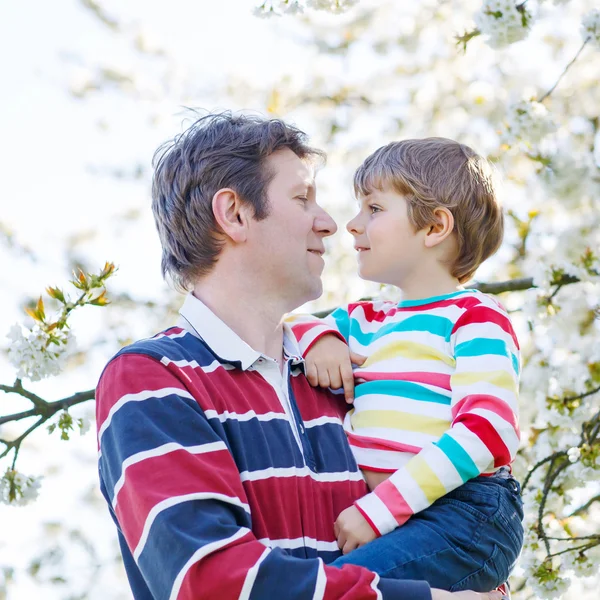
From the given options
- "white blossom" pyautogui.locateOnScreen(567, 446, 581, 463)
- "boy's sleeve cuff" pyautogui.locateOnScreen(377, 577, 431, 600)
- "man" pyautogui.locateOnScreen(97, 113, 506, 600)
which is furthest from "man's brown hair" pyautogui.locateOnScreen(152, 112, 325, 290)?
"white blossom" pyautogui.locateOnScreen(567, 446, 581, 463)

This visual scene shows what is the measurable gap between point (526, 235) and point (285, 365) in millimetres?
3108

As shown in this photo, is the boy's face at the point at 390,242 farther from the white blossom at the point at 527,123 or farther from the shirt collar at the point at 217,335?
the white blossom at the point at 527,123

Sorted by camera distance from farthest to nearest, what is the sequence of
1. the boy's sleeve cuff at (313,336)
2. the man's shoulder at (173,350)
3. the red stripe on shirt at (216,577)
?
the boy's sleeve cuff at (313,336) < the man's shoulder at (173,350) < the red stripe on shirt at (216,577)

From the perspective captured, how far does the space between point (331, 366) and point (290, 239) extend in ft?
1.03

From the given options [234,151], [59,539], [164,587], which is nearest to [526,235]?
[234,151]

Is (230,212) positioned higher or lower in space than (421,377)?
higher

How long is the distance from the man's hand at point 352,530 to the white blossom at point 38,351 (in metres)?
1.20

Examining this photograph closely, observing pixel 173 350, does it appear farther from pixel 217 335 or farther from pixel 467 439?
pixel 467 439

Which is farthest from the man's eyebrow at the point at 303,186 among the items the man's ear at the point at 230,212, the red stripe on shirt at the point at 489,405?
the red stripe on shirt at the point at 489,405

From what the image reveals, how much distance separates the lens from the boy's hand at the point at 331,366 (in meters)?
2.12

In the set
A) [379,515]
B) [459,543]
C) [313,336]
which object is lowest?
[459,543]

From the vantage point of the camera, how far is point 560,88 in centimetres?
636

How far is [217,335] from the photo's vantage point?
6.35 feet

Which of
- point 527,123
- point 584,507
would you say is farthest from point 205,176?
point 584,507
